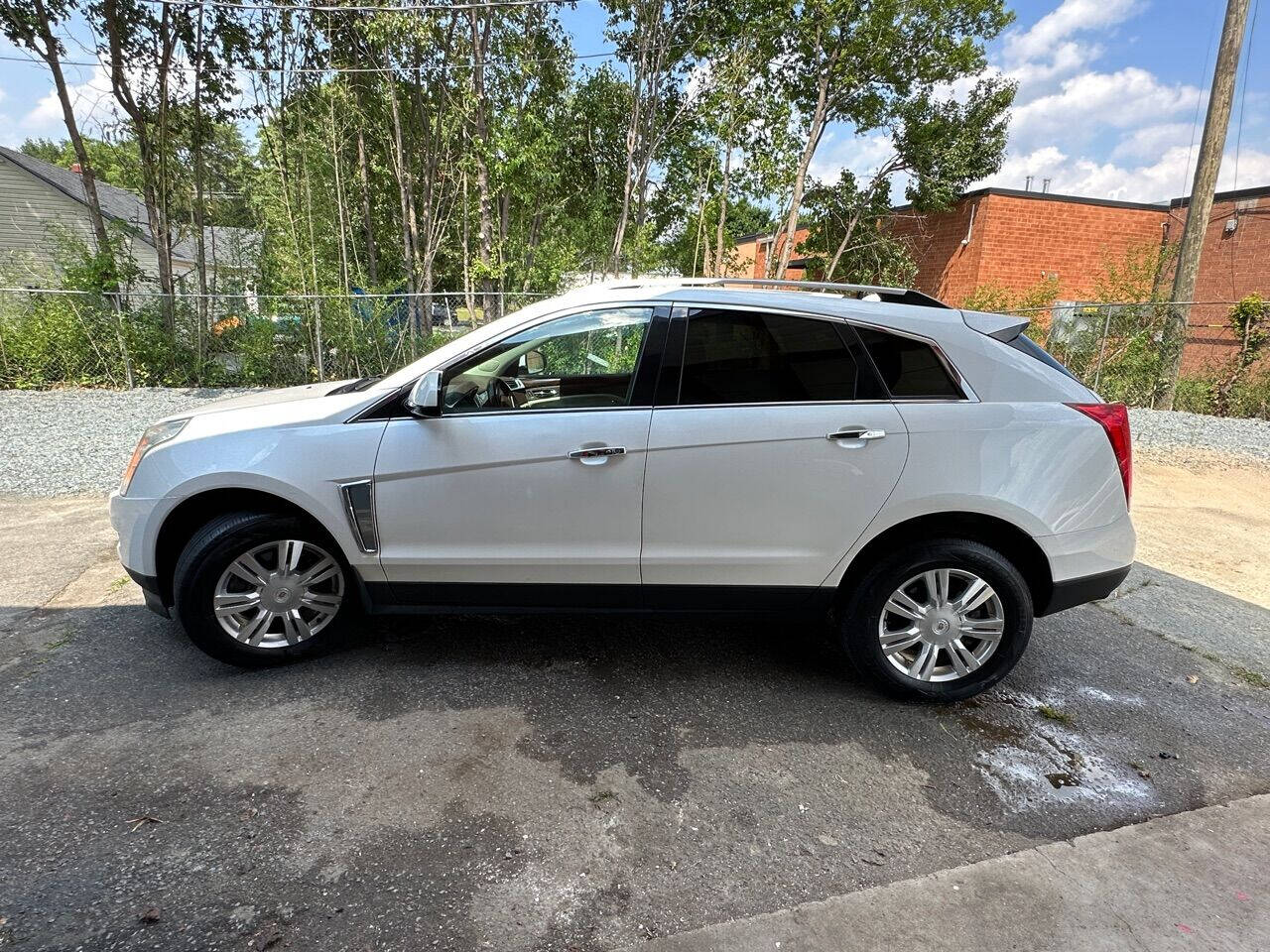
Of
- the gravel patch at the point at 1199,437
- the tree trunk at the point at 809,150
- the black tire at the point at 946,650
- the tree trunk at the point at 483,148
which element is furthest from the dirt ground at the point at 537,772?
the tree trunk at the point at 809,150

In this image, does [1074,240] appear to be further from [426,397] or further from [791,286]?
[426,397]

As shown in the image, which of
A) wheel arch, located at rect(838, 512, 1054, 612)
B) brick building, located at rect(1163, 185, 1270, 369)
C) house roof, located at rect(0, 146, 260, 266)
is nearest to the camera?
wheel arch, located at rect(838, 512, 1054, 612)

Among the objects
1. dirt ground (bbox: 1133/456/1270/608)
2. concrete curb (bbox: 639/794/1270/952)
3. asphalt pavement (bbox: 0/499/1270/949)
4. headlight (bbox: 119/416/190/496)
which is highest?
headlight (bbox: 119/416/190/496)

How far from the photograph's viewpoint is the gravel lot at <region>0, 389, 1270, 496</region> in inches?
255

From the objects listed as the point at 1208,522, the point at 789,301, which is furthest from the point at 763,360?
the point at 1208,522

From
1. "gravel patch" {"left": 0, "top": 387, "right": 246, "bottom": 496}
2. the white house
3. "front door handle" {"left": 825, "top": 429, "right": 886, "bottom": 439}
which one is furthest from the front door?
the white house

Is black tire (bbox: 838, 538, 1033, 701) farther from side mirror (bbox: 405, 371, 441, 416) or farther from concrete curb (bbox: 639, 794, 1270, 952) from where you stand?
side mirror (bbox: 405, 371, 441, 416)

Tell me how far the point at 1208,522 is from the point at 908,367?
200 inches

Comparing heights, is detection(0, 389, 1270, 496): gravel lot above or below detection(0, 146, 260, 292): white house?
below

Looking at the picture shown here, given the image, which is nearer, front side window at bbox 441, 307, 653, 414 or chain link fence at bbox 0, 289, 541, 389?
front side window at bbox 441, 307, 653, 414

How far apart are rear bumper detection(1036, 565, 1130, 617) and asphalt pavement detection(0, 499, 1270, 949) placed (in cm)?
53

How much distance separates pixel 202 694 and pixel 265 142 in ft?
35.5

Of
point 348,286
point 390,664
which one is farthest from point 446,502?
point 348,286

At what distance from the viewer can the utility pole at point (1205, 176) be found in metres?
10.2
